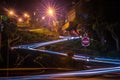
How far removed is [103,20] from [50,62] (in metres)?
16.9

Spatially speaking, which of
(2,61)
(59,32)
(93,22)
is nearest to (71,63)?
(2,61)

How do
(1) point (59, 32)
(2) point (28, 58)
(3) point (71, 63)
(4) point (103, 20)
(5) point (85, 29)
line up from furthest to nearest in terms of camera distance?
(1) point (59, 32), (5) point (85, 29), (4) point (103, 20), (2) point (28, 58), (3) point (71, 63)

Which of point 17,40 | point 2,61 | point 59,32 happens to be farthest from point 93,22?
point 59,32

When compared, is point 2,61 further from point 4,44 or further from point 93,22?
point 93,22

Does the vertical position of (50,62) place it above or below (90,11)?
below

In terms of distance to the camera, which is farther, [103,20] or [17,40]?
[17,40]

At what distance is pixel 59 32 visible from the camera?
77.9 m

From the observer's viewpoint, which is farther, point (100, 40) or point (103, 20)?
point (100, 40)

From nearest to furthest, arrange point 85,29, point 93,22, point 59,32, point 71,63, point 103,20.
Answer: point 71,63 → point 103,20 → point 93,22 → point 85,29 → point 59,32

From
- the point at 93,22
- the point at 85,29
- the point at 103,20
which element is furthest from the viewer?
the point at 85,29

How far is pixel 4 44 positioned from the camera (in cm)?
3173

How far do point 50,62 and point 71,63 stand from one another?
13.5 ft

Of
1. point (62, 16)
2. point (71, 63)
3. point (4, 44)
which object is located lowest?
point (71, 63)

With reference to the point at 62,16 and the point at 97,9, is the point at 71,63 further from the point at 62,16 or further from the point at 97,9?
the point at 62,16
